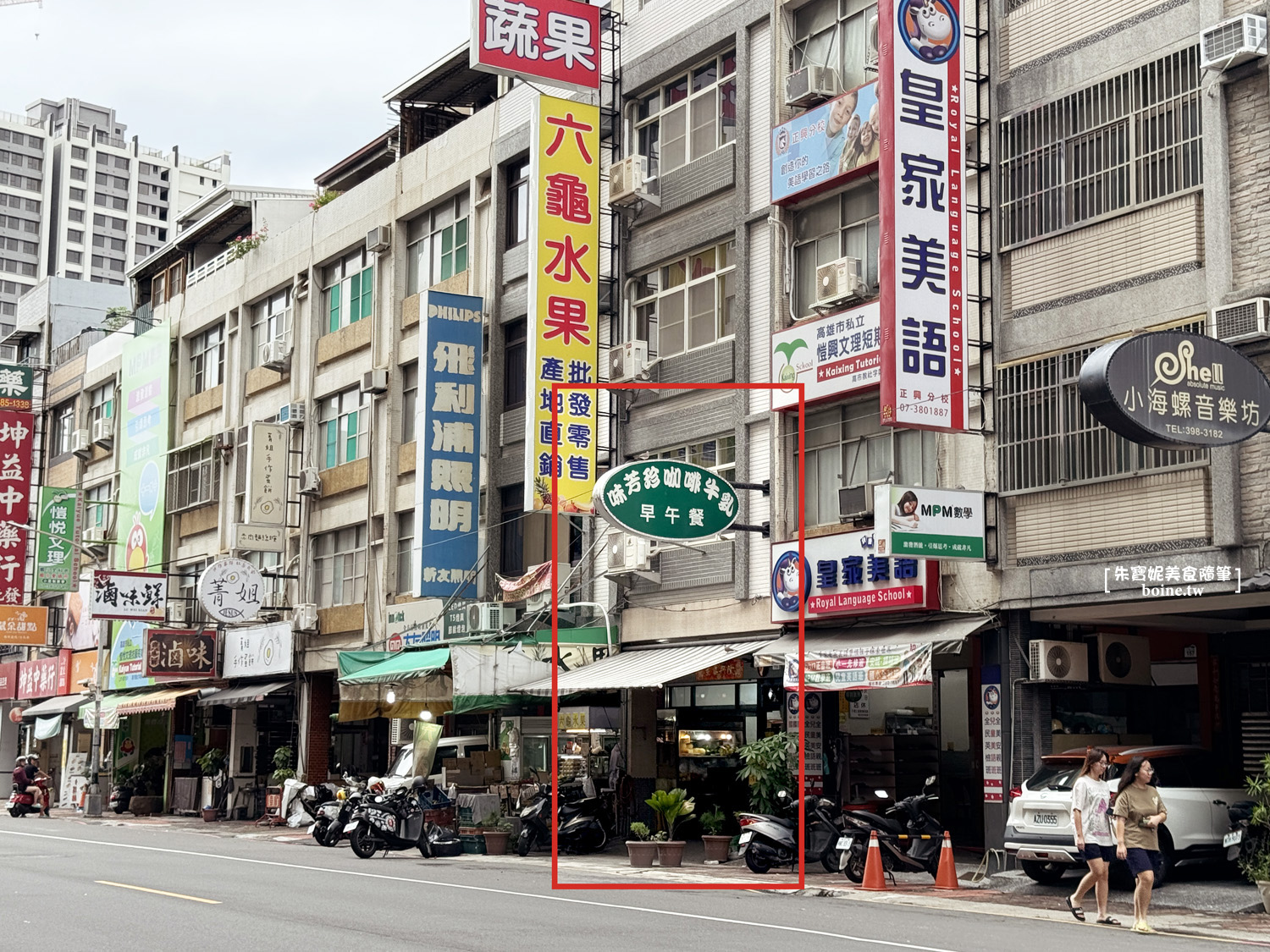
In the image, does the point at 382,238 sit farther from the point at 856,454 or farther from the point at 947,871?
the point at 947,871

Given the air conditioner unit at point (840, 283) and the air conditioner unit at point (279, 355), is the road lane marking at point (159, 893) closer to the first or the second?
the air conditioner unit at point (840, 283)

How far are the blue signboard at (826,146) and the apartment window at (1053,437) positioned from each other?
13.5ft

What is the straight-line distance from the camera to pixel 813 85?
78.5 ft

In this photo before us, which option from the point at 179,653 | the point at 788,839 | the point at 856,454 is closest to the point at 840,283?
the point at 856,454

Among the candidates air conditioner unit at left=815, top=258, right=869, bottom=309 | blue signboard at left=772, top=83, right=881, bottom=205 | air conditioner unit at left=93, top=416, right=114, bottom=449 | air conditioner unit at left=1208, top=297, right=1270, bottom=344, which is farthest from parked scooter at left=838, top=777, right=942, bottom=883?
air conditioner unit at left=93, top=416, right=114, bottom=449

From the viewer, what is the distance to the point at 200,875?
63.8 ft

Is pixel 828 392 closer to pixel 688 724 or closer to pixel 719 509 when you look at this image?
pixel 719 509

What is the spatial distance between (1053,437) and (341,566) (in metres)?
21.2

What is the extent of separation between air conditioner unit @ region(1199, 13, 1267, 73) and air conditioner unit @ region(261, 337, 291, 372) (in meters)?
26.3

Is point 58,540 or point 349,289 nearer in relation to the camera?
point 349,289

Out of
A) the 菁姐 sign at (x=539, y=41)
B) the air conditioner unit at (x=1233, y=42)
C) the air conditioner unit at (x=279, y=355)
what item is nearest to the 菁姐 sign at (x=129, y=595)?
the air conditioner unit at (x=279, y=355)

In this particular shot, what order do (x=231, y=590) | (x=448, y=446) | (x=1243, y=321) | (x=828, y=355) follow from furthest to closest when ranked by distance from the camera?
1. (x=231, y=590)
2. (x=448, y=446)
3. (x=828, y=355)
4. (x=1243, y=321)

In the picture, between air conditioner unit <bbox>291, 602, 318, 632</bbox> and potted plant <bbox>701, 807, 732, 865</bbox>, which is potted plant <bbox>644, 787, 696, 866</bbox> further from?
air conditioner unit <bbox>291, 602, 318, 632</bbox>

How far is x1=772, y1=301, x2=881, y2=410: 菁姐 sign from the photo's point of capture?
22625 millimetres
